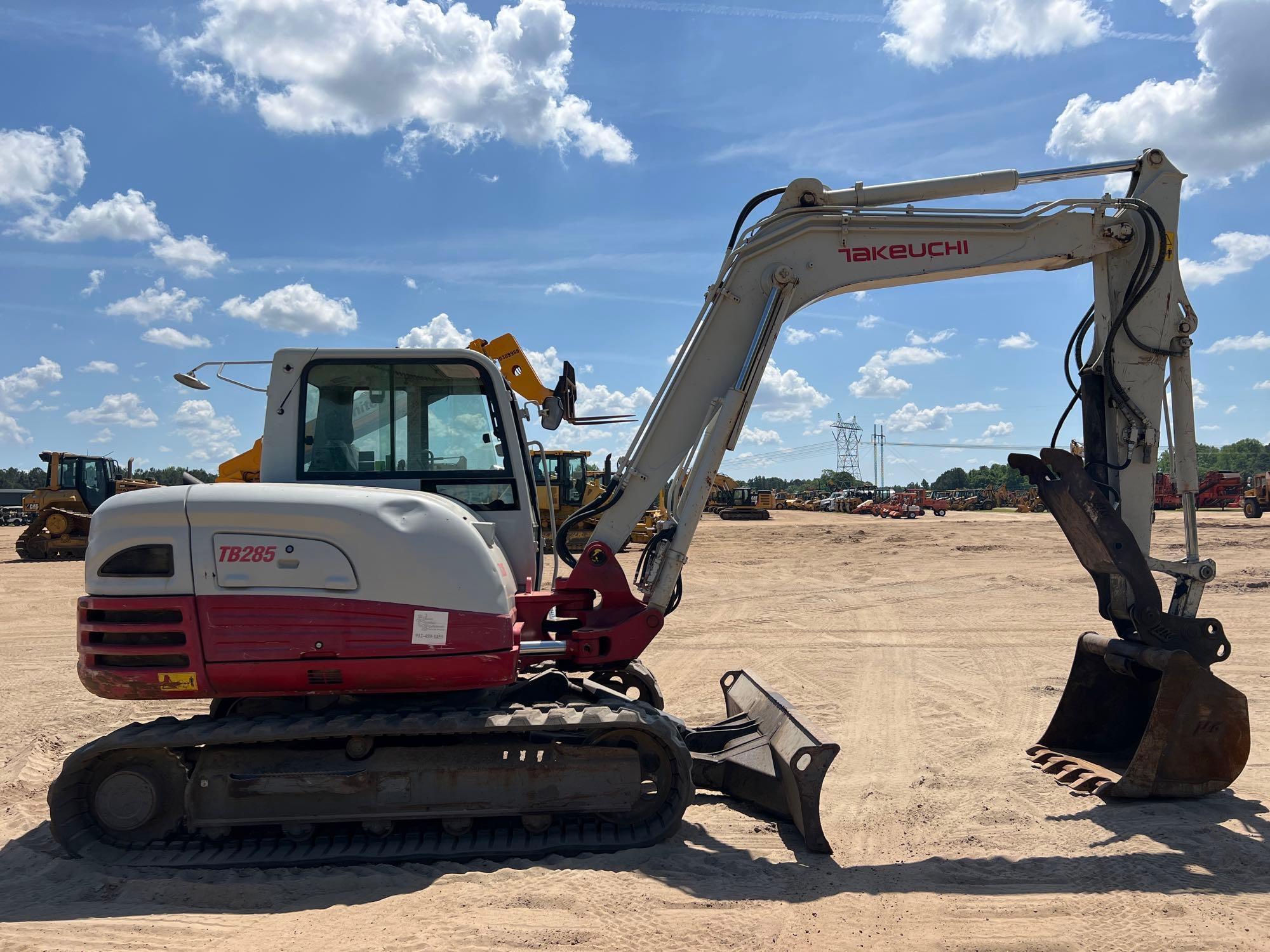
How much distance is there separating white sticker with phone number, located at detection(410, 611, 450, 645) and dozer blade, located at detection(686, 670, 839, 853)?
7.06ft

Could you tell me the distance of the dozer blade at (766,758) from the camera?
→ 5.10 metres

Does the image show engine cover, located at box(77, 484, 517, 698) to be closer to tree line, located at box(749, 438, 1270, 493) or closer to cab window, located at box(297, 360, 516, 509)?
cab window, located at box(297, 360, 516, 509)

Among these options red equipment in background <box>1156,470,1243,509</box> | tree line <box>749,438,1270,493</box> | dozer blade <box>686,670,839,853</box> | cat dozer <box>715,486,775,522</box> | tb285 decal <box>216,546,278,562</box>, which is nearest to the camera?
tb285 decal <box>216,546,278,562</box>

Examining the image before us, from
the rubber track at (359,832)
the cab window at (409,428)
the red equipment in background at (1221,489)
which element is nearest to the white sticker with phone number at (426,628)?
the rubber track at (359,832)

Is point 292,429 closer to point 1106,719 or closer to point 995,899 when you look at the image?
point 995,899

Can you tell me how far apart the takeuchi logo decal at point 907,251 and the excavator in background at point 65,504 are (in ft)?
81.3

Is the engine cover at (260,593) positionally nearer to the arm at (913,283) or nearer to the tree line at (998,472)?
the arm at (913,283)

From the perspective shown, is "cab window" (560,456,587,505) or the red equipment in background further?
the red equipment in background

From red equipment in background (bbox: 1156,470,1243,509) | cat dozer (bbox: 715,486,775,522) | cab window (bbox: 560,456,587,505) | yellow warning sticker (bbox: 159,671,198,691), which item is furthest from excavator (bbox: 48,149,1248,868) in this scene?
red equipment in background (bbox: 1156,470,1243,509)

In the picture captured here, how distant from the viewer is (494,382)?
5.83 metres

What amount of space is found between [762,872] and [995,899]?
47.0 inches

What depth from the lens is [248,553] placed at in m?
4.88

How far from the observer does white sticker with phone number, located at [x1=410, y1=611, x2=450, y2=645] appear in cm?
494

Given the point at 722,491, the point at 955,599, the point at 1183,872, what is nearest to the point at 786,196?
the point at 1183,872
